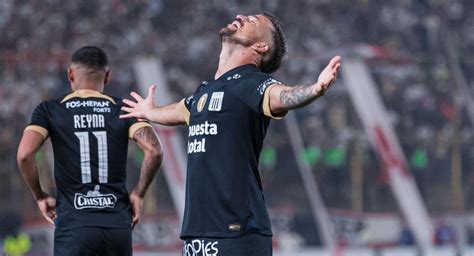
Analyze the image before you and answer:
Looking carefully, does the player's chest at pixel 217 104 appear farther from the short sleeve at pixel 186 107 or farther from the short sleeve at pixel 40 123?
the short sleeve at pixel 40 123

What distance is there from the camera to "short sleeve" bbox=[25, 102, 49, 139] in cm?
609

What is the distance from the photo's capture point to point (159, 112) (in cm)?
524

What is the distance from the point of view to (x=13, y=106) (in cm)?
1559

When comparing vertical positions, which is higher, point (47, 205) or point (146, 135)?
point (146, 135)

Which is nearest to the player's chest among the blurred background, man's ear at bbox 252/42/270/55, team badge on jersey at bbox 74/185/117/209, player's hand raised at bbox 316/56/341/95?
man's ear at bbox 252/42/270/55

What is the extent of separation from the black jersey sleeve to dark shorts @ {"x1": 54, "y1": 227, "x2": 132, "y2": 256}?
1.85 m

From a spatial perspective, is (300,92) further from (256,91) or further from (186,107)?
(186,107)

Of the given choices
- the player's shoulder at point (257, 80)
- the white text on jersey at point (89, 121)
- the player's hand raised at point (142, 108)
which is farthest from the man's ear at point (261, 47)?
the white text on jersey at point (89, 121)

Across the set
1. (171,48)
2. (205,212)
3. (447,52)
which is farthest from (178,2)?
(205,212)

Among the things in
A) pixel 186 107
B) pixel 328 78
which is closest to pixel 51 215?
pixel 186 107

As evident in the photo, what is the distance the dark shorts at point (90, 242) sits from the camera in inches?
240

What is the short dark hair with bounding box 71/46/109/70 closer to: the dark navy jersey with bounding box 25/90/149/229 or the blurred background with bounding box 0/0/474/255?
the dark navy jersey with bounding box 25/90/149/229

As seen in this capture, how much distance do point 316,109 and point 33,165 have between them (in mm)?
11196

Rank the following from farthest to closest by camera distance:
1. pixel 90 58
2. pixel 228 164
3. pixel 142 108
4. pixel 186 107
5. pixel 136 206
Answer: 1. pixel 136 206
2. pixel 90 58
3. pixel 142 108
4. pixel 186 107
5. pixel 228 164
